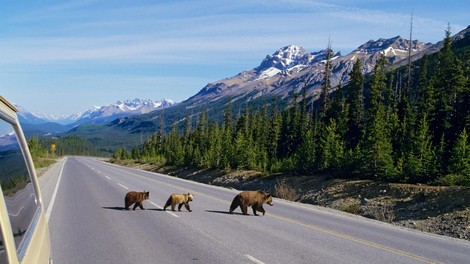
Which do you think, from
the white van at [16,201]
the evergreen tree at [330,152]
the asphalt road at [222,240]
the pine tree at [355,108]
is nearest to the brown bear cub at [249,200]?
the asphalt road at [222,240]

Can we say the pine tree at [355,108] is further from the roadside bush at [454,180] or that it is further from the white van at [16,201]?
the white van at [16,201]

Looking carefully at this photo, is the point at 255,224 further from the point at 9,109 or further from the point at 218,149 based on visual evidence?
the point at 218,149

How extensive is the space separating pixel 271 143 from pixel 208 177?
14.2 meters

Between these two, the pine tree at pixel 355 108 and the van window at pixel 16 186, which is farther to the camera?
the pine tree at pixel 355 108

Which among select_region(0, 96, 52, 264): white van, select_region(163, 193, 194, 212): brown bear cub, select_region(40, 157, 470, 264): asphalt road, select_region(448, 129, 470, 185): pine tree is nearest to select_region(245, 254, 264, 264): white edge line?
select_region(40, 157, 470, 264): asphalt road

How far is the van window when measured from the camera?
2654 mm

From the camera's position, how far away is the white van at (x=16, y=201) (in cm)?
219

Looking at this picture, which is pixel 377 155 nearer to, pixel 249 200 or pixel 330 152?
pixel 330 152

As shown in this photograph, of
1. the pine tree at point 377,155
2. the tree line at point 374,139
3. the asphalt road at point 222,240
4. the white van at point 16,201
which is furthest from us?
the pine tree at point 377,155

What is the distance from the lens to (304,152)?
3550 cm

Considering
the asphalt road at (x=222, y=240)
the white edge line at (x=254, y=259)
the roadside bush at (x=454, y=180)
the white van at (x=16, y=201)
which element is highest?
the white van at (x=16, y=201)

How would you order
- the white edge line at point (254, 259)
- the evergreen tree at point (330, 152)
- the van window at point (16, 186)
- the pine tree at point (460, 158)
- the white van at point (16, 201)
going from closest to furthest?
the white van at point (16, 201), the van window at point (16, 186), the white edge line at point (254, 259), the pine tree at point (460, 158), the evergreen tree at point (330, 152)

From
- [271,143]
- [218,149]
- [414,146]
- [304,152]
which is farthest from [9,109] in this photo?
[271,143]

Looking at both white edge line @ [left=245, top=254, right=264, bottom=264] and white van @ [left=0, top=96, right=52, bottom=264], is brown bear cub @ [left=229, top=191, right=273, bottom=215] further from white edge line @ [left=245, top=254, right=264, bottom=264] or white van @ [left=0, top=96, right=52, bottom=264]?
white van @ [left=0, top=96, right=52, bottom=264]
